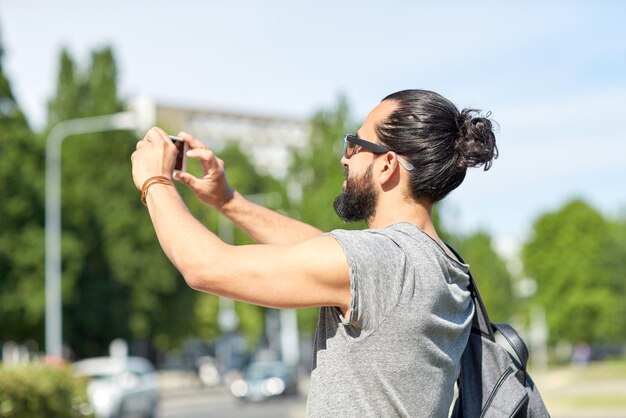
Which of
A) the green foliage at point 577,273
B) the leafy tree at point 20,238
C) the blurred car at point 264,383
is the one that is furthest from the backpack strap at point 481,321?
the green foliage at point 577,273

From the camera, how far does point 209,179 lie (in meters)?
3.38

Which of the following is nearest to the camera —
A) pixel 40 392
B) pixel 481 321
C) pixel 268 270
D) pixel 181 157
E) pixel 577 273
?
pixel 268 270

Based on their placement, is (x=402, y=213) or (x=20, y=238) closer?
(x=402, y=213)

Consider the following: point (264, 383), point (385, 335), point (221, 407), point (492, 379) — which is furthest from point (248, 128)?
point (385, 335)

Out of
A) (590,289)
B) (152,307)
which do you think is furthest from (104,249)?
(590,289)

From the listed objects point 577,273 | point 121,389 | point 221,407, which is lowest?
point 577,273

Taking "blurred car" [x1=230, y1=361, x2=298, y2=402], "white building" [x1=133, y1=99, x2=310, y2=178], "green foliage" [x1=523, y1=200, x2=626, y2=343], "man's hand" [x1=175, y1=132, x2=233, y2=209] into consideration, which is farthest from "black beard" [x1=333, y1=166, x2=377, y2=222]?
"white building" [x1=133, y1=99, x2=310, y2=178]

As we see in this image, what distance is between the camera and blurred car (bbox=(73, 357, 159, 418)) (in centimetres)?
2375

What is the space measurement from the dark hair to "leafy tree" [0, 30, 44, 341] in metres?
35.4

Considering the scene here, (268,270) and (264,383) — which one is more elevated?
(268,270)

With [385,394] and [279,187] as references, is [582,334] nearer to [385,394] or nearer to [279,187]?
[279,187]

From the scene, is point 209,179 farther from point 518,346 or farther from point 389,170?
point 518,346

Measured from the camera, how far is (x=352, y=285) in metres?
2.41

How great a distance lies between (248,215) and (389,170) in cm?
85
